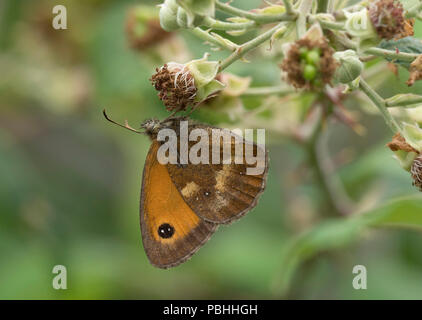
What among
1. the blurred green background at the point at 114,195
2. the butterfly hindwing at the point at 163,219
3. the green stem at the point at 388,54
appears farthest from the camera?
the blurred green background at the point at 114,195

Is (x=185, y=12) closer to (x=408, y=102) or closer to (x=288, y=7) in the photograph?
(x=288, y=7)

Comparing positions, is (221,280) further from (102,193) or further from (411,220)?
(411,220)

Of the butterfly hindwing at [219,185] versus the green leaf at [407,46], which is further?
the butterfly hindwing at [219,185]

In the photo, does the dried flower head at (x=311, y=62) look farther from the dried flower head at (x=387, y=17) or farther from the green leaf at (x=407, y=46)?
the green leaf at (x=407, y=46)

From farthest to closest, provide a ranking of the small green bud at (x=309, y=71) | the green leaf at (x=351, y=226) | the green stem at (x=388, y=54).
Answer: the green leaf at (x=351, y=226) < the green stem at (x=388, y=54) < the small green bud at (x=309, y=71)

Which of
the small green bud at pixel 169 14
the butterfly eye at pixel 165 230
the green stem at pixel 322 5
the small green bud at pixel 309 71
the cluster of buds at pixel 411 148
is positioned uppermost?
the green stem at pixel 322 5

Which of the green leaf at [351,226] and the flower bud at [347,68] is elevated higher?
the flower bud at [347,68]

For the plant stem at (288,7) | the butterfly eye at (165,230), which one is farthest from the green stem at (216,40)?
the butterfly eye at (165,230)

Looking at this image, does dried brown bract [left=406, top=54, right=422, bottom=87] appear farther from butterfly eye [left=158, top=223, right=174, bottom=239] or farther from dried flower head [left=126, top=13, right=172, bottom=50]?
dried flower head [left=126, top=13, right=172, bottom=50]
